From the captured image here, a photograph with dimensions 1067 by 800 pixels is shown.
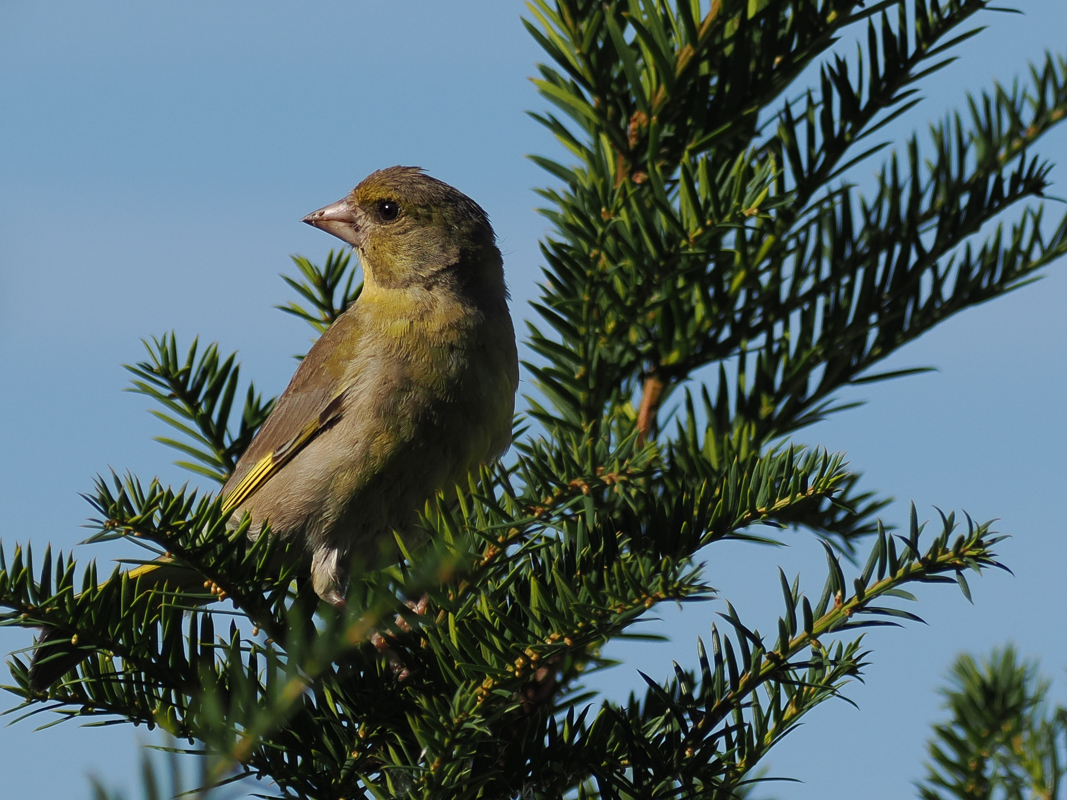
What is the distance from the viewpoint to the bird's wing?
3408 millimetres

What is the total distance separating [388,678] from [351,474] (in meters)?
1.30

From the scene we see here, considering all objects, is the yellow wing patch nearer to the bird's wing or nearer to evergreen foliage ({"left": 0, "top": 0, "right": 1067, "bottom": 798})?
the bird's wing

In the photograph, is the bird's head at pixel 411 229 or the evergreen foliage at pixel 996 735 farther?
the bird's head at pixel 411 229

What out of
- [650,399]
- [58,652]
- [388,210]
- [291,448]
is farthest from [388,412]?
[58,652]

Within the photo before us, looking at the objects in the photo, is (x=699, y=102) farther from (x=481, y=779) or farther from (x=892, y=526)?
(x=481, y=779)

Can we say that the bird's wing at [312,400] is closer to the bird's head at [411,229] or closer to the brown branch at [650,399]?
the bird's head at [411,229]

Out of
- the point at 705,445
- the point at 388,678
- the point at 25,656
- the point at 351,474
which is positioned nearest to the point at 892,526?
the point at 705,445

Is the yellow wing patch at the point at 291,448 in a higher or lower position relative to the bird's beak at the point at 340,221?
lower

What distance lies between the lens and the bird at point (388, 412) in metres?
3.11

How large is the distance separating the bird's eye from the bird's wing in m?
0.75

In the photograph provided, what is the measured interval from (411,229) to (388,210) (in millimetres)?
146

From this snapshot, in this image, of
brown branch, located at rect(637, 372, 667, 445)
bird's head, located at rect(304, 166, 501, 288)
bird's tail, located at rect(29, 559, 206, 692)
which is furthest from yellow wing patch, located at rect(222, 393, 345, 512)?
brown branch, located at rect(637, 372, 667, 445)

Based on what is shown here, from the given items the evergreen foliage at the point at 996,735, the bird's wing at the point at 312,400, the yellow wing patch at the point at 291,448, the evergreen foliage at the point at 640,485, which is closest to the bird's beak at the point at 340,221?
the bird's wing at the point at 312,400

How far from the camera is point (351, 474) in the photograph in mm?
3146
